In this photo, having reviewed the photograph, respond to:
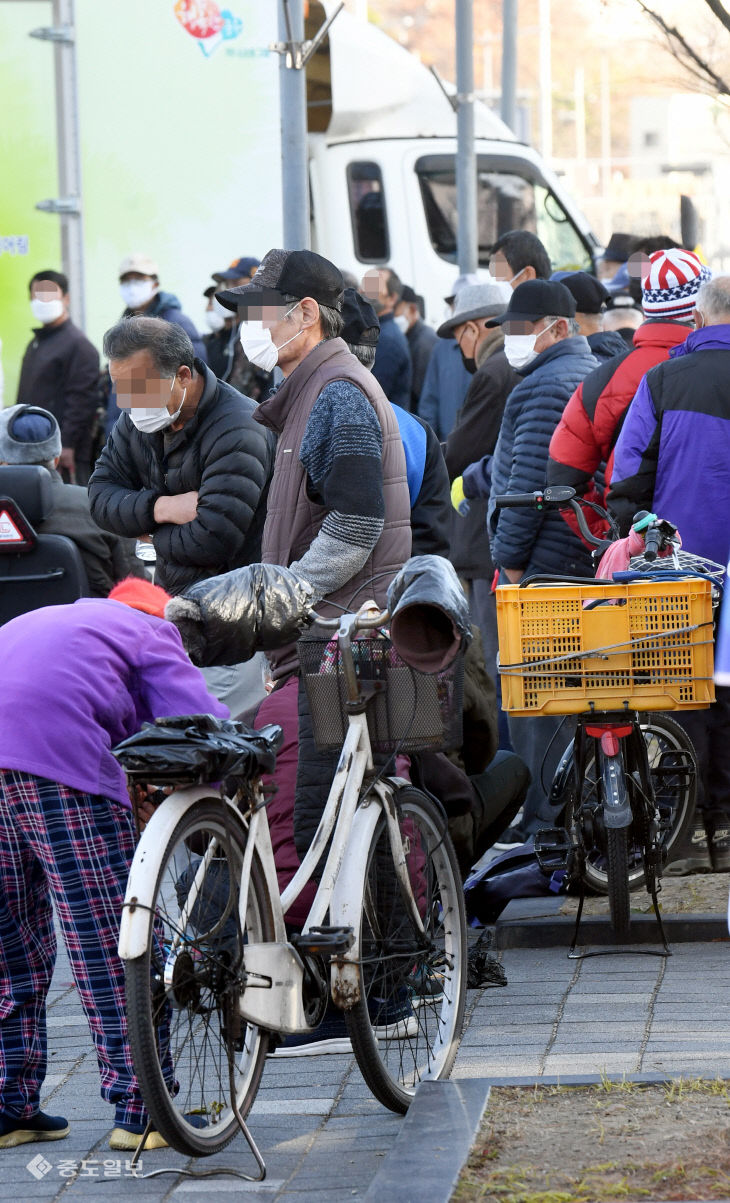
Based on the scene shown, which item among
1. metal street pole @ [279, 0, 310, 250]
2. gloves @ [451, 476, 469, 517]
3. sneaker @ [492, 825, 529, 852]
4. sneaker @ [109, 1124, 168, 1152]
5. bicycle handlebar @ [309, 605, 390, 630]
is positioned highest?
metal street pole @ [279, 0, 310, 250]

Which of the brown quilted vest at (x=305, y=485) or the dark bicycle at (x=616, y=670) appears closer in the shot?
the brown quilted vest at (x=305, y=485)

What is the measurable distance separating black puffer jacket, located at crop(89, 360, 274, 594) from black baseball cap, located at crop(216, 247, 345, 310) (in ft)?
2.47

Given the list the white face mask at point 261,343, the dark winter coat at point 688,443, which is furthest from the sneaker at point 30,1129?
the dark winter coat at point 688,443

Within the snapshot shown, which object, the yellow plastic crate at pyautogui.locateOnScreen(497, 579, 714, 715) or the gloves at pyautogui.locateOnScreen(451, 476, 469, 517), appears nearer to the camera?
the yellow plastic crate at pyautogui.locateOnScreen(497, 579, 714, 715)

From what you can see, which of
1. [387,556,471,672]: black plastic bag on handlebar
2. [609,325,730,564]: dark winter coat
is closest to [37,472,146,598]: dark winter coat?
[609,325,730,564]: dark winter coat

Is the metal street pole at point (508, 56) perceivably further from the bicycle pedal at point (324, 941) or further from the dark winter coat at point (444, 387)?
the bicycle pedal at point (324, 941)

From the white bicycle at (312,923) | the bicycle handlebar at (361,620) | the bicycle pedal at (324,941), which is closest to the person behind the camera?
the white bicycle at (312,923)

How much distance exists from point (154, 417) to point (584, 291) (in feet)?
11.3

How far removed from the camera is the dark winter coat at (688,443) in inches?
251

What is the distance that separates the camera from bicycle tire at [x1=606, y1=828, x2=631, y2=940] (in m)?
5.88

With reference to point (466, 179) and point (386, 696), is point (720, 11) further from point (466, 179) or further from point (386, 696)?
point (466, 179)

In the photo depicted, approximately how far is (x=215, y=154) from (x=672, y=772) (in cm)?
820

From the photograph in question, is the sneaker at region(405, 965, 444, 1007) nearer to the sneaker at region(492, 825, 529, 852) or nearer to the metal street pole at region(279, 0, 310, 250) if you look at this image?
the sneaker at region(492, 825, 529, 852)

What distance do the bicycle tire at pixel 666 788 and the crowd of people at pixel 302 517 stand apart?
0.16m
